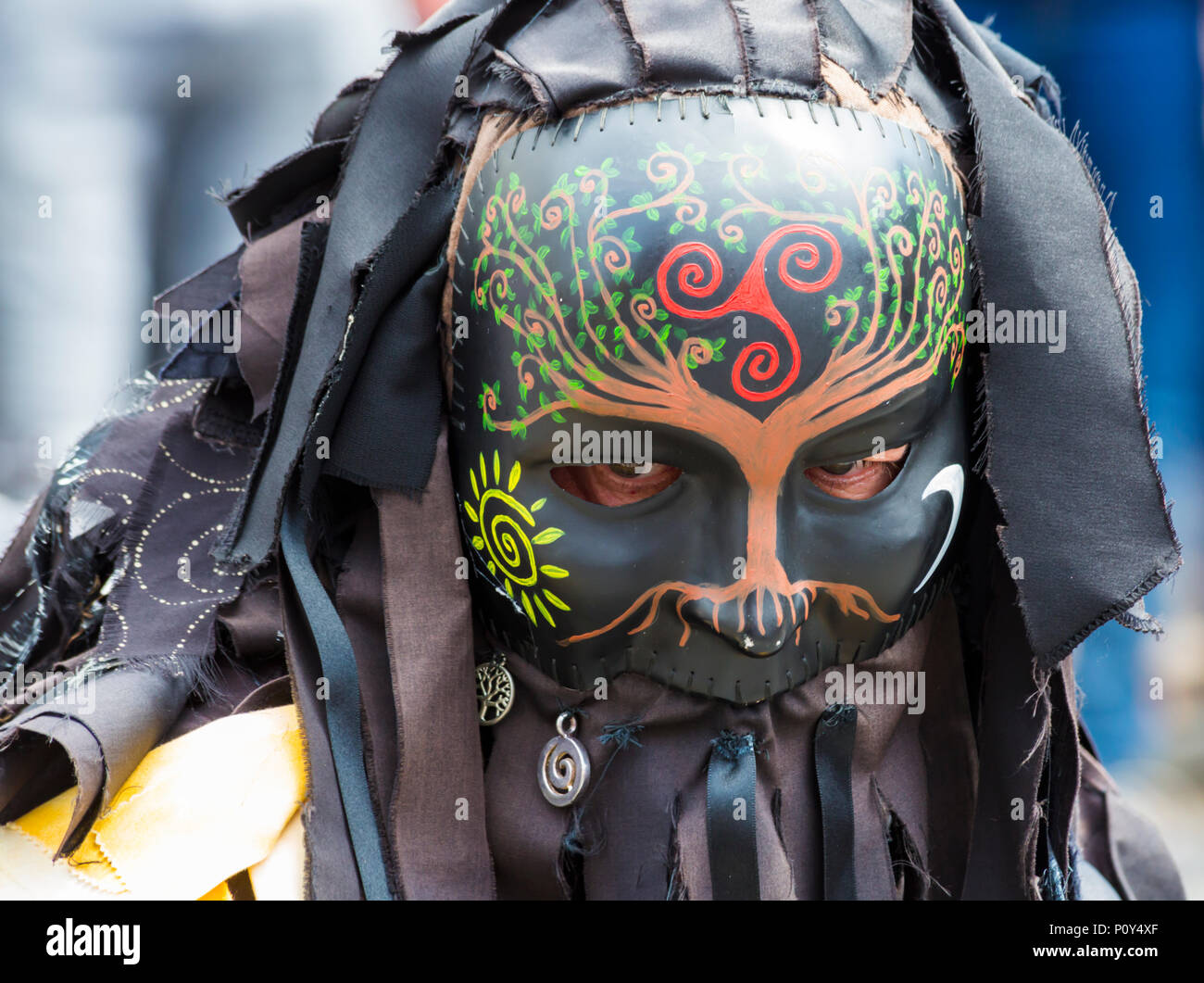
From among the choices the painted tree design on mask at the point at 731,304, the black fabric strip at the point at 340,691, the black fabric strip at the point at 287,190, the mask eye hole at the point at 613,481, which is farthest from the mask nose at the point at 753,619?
the black fabric strip at the point at 287,190

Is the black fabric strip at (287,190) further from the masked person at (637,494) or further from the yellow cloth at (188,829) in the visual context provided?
the yellow cloth at (188,829)

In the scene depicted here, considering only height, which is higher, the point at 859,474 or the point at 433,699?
the point at 859,474

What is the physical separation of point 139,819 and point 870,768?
2.62ft

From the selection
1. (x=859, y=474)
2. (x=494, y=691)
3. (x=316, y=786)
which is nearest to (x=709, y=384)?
(x=859, y=474)

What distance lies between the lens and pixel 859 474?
1.29m

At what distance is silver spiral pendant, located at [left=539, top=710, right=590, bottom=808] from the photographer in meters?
1.33

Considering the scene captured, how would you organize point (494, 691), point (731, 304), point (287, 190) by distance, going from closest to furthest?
point (731, 304) < point (494, 691) < point (287, 190)

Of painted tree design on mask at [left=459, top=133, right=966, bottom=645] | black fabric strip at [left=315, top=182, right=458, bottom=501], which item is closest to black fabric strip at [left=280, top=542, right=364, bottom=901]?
black fabric strip at [left=315, top=182, right=458, bottom=501]

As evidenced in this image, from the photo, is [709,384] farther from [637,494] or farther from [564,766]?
[564,766]

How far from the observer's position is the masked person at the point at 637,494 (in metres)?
1.19

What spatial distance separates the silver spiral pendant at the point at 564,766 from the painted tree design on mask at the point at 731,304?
8.6 inches

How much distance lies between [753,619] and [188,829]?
595mm

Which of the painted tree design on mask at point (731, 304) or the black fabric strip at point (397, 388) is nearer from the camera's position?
the painted tree design on mask at point (731, 304)

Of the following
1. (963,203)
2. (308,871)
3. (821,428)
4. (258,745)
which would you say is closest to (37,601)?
(258,745)
